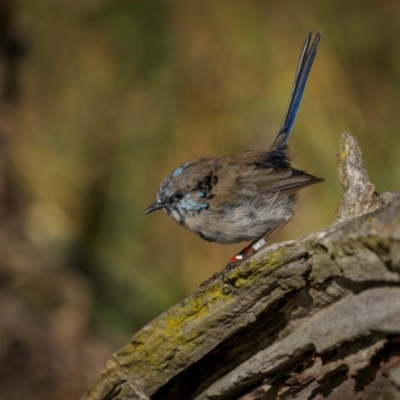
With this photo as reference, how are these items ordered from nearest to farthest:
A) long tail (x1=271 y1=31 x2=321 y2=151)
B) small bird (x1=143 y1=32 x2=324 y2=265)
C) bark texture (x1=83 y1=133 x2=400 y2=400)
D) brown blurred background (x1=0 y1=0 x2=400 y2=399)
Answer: bark texture (x1=83 y1=133 x2=400 y2=400)
small bird (x1=143 y1=32 x2=324 y2=265)
long tail (x1=271 y1=31 x2=321 y2=151)
brown blurred background (x1=0 y1=0 x2=400 y2=399)

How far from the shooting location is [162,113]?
6883mm

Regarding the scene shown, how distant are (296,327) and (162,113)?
4.42 m

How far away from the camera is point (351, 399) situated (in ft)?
8.58

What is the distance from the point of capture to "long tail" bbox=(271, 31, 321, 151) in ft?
15.3

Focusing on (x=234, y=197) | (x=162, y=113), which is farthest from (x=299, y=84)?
(x=162, y=113)

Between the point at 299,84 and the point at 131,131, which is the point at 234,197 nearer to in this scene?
the point at 299,84

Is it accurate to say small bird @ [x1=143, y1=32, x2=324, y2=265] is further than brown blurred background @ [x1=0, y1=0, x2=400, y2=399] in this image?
No

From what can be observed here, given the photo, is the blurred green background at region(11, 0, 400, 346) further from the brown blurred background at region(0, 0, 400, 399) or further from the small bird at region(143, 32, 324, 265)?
the small bird at region(143, 32, 324, 265)

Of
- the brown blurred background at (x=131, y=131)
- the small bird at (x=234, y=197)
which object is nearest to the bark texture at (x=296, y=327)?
the small bird at (x=234, y=197)

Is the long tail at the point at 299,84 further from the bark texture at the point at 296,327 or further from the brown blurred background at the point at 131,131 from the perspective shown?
the bark texture at the point at 296,327

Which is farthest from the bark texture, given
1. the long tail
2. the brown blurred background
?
the brown blurred background

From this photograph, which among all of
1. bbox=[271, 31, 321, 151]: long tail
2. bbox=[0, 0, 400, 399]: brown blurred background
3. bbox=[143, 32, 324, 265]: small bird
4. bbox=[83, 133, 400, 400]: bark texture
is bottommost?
bbox=[83, 133, 400, 400]: bark texture

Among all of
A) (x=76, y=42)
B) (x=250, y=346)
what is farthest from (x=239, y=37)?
(x=250, y=346)

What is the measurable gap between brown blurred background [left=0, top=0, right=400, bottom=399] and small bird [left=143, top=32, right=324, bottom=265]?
1470mm
